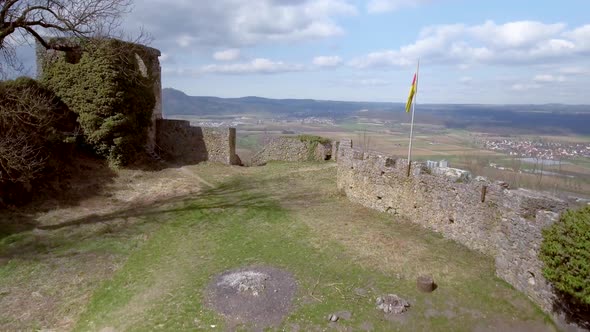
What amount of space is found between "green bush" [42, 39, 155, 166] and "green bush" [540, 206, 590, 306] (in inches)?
733

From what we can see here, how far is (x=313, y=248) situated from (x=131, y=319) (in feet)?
Result: 15.8

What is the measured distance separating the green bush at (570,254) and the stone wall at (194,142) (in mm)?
17992

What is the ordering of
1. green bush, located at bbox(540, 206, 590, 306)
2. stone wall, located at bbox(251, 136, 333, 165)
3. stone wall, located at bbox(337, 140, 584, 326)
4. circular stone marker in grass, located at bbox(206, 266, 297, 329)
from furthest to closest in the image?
stone wall, located at bbox(251, 136, 333, 165) → stone wall, located at bbox(337, 140, 584, 326) → circular stone marker in grass, located at bbox(206, 266, 297, 329) → green bush, located at bbox(540, 206, 590, 306)

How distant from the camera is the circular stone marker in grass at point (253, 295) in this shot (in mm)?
7711

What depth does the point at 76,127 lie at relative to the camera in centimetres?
1964

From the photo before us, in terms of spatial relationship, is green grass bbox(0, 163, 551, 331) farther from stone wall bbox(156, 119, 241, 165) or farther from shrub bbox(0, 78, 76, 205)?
stone wall bbox(156, 119, 241, 165)

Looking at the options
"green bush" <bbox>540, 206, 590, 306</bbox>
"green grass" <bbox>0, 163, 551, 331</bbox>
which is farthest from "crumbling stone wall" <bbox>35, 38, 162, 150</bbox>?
"green bush" <bbox>540, 206, 590, 306</bbox>

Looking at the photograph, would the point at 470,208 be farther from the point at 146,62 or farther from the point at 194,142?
the point at 146,62

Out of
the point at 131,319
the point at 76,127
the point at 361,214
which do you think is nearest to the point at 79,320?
the point at 131,319

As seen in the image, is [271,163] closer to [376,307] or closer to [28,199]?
A: [28,199]

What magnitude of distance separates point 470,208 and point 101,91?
679 inches

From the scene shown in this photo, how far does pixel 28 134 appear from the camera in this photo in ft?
51.7

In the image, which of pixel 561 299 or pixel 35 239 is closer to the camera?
pixel 561 299

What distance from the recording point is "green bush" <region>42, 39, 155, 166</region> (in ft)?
63.5
